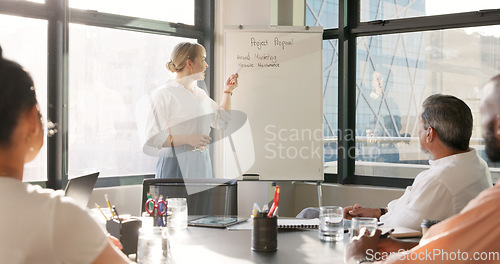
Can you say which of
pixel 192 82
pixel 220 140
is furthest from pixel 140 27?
pixel 220 140

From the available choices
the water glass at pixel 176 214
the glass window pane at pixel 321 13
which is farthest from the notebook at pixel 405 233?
the glass window pane at pixel 321 13

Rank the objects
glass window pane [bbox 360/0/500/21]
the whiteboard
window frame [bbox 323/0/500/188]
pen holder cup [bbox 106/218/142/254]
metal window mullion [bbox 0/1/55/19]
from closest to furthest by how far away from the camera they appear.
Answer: pen holder cup [bbox 106/218/142/254] → metal window mullion [bbox 0/1/55/19] → glass window pane [bbox 360/0/500/21] → the whiteboard → window frame [bbox 323/0/500/188]

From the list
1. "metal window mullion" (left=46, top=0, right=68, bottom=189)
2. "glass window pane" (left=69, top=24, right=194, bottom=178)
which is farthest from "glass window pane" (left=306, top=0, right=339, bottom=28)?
"metal window mullion" (left=46, top=0, right=68, bottom=189)

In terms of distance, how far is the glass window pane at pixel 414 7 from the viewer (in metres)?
4.26

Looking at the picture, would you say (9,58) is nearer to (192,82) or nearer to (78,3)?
(192,82)

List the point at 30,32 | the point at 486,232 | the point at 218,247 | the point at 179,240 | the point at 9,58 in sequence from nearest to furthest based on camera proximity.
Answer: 1. the point at 9,58
2. the point at 486,232
3. the point at 218,247
4. the point at 179,240
5. the point at 30,32

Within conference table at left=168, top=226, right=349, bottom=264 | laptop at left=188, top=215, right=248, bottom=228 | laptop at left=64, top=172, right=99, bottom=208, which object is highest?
laptop at left=64, top=172, right=99, bottom=208

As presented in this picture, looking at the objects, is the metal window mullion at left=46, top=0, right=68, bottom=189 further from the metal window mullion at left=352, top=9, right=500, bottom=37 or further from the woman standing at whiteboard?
the metal window mullion at left=352, top=9, right=500, bottom=37

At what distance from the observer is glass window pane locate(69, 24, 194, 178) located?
400 cm

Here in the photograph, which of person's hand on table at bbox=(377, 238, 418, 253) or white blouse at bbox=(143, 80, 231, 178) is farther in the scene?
white blouse at bbox=(143, 80, 231, 178)

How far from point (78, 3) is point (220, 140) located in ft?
5.56

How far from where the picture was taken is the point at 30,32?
377 centimetres

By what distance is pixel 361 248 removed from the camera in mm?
1680

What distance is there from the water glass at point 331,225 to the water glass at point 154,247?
71cm
